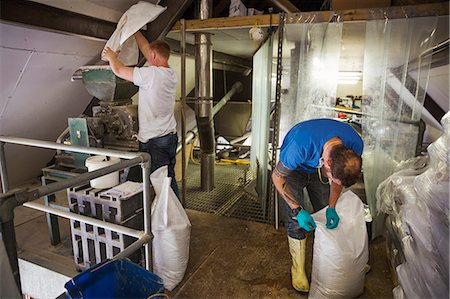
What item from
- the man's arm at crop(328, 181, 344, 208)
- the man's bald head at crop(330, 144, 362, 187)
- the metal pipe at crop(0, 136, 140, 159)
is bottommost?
the man's arm at crop(328, 181, 344, 208)

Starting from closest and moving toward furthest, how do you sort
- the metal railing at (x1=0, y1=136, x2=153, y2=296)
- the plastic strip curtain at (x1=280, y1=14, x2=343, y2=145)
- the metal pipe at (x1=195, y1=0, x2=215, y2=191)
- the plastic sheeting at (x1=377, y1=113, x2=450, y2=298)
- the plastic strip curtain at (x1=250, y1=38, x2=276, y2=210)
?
1. the metal railing at (x1=0, y1=136, x2=153, y2=296)
2. the plastic sheeting at (x1=377, y1=113, x2=450, y2=298)
3. the plastic strip curtain at (x1=280, y1=14, x2=343, y2=145)
4. the plastic strip curtain at (x1=250, y1=38, x2=276, y2=210)
5. the metal pipe at (x1=195, y1=0, x2=215, y2=191)

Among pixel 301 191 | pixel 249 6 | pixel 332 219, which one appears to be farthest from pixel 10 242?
pixel 249 6

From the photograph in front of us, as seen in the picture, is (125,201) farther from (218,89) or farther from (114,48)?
(218,89)

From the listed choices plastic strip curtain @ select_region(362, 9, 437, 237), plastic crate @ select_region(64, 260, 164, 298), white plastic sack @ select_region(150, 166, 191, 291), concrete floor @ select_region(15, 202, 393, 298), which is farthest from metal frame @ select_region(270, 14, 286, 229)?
plastic crate @ select_region(64, 260, 164, 298)

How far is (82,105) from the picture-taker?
3.34 metres

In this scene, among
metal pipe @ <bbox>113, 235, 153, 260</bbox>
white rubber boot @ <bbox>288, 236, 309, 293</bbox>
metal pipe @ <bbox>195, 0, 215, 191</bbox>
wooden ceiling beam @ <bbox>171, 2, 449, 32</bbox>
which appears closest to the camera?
metal pipe @ <bbox>113, 235, 153, 260</bbox>

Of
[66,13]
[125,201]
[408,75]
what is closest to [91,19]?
[66,13]

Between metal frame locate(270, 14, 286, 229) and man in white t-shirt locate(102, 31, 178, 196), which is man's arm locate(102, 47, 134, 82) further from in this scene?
metal frame locate(270, 14, 286, 229)

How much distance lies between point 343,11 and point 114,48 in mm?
1729

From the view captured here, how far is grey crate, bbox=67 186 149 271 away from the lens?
165cm

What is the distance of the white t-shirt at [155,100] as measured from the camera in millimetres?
2157

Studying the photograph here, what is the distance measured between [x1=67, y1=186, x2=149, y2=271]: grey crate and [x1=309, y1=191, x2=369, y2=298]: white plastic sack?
1.07 meters

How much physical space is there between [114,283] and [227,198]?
94.4 inches

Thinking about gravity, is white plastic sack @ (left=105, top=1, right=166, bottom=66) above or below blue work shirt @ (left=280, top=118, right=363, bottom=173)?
above
